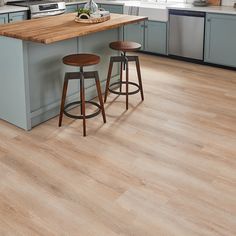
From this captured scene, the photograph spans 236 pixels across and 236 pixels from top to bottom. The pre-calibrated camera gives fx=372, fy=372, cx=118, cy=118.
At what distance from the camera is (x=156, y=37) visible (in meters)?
5.95

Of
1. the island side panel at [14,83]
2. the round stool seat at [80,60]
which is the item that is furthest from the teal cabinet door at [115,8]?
the island side panel at [14,83]

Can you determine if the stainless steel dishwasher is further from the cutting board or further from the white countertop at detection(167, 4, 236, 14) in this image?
the cutting board

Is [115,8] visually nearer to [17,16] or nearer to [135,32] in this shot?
[135,32]

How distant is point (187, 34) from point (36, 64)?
2.90 metres

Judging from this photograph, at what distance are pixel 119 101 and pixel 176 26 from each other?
2083 mm

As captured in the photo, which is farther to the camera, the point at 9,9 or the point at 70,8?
the point at 70,8

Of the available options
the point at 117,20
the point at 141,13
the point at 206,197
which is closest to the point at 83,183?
the point at 206,197

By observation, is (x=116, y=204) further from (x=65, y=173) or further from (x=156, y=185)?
(x=65, y=173)

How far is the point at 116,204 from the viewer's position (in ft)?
7.99

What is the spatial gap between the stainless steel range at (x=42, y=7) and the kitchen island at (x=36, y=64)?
49.2 inches

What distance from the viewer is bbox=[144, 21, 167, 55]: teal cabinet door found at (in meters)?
5.85

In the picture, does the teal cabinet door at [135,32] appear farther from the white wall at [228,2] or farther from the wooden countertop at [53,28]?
the wooden countertop at [53,28]

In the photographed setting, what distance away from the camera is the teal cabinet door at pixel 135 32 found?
6.11 meters

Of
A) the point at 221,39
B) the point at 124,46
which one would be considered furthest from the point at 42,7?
the point at 221,39
